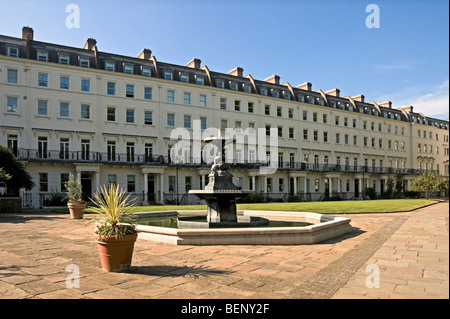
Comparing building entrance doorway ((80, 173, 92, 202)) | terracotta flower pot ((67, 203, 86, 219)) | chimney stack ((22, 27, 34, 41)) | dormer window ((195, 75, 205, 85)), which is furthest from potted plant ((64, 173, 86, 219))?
dormer window ((195, 75, 205, 85))

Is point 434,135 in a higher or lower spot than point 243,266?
higher

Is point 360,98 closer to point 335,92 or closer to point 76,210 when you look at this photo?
point 335,92

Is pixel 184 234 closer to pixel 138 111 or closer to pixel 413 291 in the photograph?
pixel 413 291

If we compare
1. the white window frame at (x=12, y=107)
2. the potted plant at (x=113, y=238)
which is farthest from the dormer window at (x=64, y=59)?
the potted plant at (x=113, y=238)

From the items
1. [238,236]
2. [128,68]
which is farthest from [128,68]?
[238,236]

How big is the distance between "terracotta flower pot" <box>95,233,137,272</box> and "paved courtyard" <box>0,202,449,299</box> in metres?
0.20

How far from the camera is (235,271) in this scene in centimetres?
668

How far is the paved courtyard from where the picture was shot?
208 inches

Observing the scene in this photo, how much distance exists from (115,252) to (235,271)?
229 cm

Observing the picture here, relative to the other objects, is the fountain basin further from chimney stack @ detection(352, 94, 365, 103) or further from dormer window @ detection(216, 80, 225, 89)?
chimney stack @ detection(352, 94, 365, 103)

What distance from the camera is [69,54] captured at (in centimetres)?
3566

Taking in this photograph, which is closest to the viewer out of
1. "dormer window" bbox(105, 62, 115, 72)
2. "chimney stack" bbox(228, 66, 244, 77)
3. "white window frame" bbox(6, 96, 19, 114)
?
"white window frame" bbox(6, 96, 19, 114)
